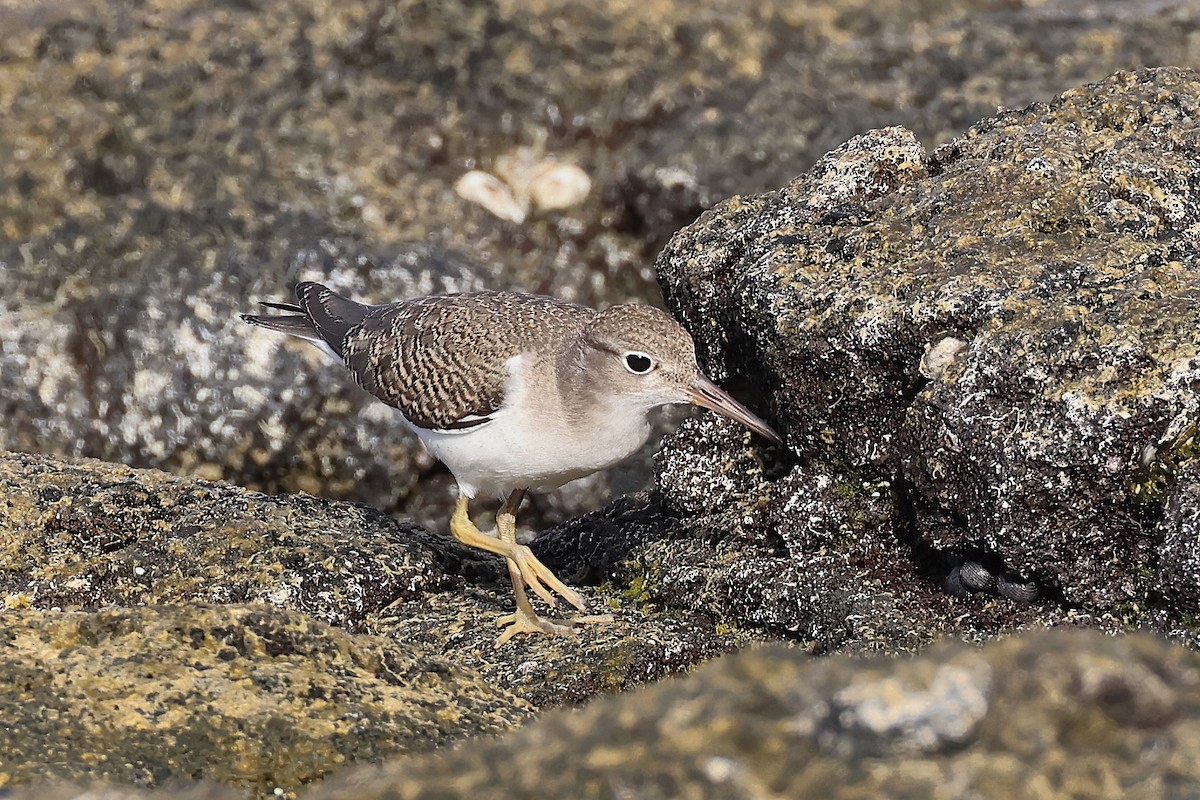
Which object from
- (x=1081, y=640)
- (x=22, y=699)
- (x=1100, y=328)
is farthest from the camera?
(x=1100, y=328)

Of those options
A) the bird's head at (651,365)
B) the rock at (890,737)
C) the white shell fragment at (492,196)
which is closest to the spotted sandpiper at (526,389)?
the bird's head at (651,365)

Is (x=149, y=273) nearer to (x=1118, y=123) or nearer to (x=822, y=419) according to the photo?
(x=822, y=419)

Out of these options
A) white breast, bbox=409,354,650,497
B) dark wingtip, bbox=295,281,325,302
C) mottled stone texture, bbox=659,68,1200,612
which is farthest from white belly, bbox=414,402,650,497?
dark wingtip, bbox=295,281,325,302

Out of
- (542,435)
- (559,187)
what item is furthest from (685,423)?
(559,187)

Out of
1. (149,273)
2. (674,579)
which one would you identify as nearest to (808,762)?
(674,579)

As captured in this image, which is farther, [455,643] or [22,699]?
[455,643]

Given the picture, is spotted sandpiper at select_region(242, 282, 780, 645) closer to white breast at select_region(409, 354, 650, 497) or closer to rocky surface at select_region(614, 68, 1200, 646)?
white breast at select_region(409, 354, 650, 497)
